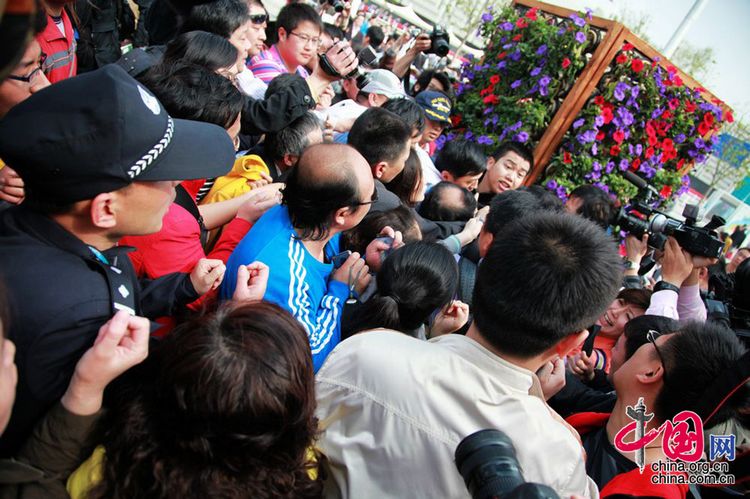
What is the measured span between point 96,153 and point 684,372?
76.9 inches

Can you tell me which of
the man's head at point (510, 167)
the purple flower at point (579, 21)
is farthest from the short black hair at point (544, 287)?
the purple flower at point (579, 21)

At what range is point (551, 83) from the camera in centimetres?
465

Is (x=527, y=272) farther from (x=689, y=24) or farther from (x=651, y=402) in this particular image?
(x=689, y=24)

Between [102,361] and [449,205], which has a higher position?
[102,361]

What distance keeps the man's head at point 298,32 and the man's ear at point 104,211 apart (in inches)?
125

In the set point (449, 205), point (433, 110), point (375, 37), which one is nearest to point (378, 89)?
point (433, 110)

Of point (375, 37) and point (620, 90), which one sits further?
point (375, 37)

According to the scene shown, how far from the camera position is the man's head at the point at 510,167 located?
437cm

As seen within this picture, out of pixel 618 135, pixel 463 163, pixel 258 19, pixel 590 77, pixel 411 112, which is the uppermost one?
pixel 590 77

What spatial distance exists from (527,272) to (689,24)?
17.0 meters

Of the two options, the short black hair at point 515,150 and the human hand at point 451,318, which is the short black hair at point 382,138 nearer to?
the human hand at point 451,318

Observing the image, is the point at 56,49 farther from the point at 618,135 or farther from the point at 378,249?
the point at 618,135

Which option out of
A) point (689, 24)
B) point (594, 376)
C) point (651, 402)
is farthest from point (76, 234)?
point (689, 24)

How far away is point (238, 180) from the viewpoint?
100 inches
